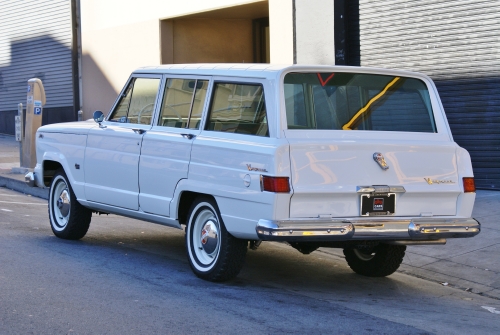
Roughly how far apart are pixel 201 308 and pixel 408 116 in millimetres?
2587

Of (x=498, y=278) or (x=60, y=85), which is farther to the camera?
(x=60, y=85)

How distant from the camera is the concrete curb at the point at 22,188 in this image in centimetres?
1403

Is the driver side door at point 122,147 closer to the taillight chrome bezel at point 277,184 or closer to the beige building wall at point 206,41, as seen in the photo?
the taillight chrome bezel at point 277,184

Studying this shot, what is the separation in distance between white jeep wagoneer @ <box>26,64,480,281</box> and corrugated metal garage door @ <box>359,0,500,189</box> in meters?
5.89

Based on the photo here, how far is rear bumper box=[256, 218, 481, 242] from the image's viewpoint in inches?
248

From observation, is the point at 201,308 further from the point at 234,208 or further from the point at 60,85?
the point at 60,85

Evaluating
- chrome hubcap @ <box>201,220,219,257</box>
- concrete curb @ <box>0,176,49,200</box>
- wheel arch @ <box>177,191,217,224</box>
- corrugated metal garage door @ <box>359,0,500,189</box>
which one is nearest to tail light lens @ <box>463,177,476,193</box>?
chrome hubcap @ <box>201,220,219,257</box>

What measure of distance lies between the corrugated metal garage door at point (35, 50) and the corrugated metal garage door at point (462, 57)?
11.9 m

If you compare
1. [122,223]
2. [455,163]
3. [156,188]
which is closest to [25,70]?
[122,223]

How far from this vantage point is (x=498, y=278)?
7977 mm

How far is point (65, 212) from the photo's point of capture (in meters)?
9.18

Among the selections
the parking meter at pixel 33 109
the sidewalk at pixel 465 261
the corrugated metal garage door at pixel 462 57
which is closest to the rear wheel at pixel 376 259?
the sidewalk at pixel 465 261

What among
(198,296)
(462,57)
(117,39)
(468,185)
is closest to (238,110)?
(198,296)

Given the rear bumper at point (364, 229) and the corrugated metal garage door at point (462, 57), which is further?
the corrugated metal garage door at point (462, 57)
